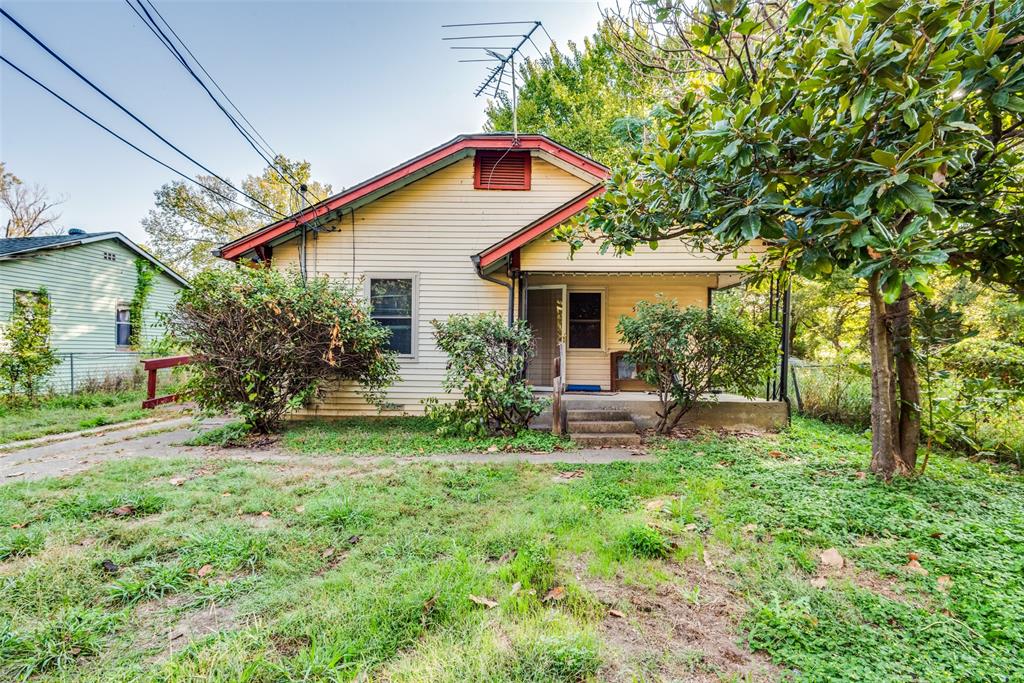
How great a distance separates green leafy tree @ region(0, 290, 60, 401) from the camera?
31.1 feet

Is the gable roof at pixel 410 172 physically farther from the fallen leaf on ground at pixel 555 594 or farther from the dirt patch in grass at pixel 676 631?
the fallen leaf on ground at pixel 555 594

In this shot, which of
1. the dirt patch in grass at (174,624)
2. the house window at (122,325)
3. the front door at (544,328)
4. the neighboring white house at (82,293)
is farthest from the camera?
the house window at (122,325)

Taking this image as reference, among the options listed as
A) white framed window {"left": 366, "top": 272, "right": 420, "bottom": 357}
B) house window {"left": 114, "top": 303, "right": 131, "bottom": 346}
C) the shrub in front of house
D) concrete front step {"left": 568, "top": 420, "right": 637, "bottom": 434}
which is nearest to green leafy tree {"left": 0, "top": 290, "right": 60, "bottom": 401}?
house window {"left": 114, "top": 303, "right": 131, "bottom": 346}

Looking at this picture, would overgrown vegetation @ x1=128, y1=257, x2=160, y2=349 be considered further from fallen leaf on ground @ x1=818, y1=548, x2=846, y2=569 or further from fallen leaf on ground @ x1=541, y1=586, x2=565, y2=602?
fallen leaf on ground @ x1=818, y1=548, x2=846, y2=569

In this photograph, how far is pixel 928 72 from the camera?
2.32 m

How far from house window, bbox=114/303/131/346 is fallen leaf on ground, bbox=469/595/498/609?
17602 millimetres

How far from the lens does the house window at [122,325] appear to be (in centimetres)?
1401

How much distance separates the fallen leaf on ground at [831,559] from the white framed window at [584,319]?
6.38 metres

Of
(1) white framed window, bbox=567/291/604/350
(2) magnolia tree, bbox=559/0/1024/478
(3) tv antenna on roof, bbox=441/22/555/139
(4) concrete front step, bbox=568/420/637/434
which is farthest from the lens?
(1) white framed window, bbox=567/291/604/350

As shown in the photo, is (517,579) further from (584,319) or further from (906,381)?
(584,319)

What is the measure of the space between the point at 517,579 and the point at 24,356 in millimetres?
13371

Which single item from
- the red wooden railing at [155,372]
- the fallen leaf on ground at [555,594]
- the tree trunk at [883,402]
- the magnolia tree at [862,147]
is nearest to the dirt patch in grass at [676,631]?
the fallen leaf on ground at [555,594]

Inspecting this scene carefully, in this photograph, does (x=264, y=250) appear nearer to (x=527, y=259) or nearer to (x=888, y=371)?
(x=527, y=259)

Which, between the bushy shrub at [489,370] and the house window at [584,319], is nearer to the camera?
the bushy shrub at [489,370]
